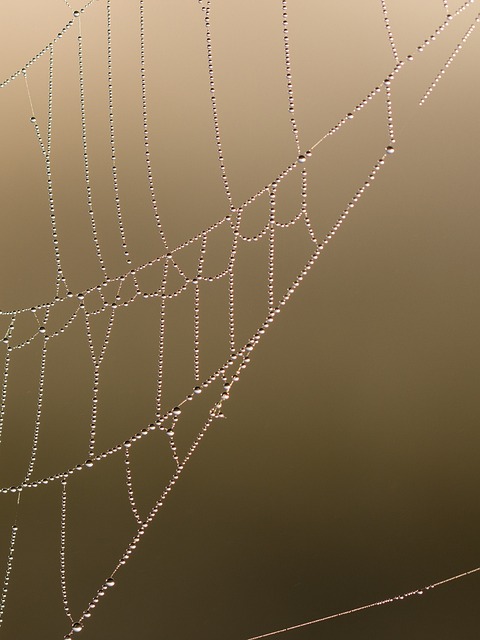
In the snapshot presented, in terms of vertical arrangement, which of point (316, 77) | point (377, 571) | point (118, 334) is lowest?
point (377, 571)

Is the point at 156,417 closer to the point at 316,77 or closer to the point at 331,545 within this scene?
the point at 331,545

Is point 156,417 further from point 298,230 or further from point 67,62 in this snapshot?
point 67,62

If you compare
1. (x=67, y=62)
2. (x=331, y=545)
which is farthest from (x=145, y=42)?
(x=331, y=545)

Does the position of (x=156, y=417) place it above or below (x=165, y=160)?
below

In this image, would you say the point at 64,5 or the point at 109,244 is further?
the point at 109,244

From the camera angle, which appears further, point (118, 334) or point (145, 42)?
point (118, 334)

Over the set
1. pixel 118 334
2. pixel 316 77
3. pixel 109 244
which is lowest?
pixel 118 334

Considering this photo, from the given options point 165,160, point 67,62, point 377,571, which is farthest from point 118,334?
point 377,571

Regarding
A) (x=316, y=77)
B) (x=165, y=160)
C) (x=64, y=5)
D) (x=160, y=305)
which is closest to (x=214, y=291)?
(x=160, y=305)

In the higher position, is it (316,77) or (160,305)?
(316,77)
